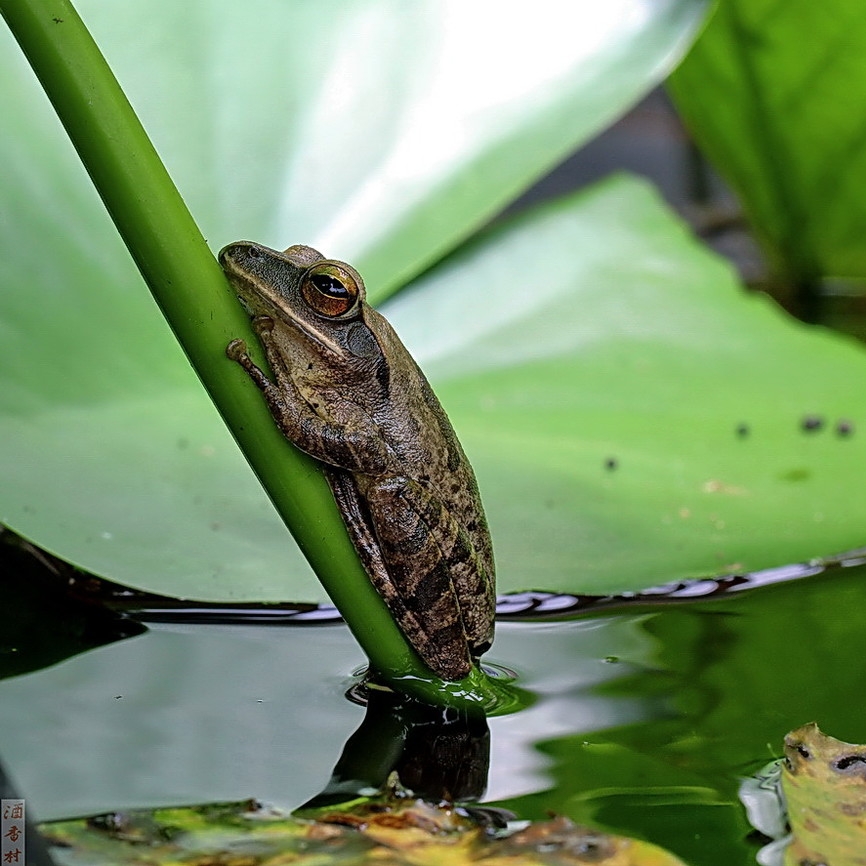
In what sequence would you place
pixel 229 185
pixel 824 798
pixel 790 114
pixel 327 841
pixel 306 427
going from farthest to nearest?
pixel 790 114 < pixel 229 185 < pixel 306 427 < pixel 824 798 < pixel 327 841

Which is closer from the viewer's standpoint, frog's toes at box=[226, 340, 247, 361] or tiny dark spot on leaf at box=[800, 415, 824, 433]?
frog's toes at box=[226, 340, 247, 361]

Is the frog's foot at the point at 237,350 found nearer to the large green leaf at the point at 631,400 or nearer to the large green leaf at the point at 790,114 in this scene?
the large green leaf at the point at 631,400

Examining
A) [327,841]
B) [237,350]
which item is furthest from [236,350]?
[327,841]

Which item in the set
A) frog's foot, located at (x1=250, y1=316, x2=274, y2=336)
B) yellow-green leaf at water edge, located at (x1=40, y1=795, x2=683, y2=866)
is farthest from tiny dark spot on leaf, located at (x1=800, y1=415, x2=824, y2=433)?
yellow-green leaf at water edge, located at (x1=40, y1=795, x2=683, y2=866)

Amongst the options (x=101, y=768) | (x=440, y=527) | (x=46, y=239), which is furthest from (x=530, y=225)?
(x=101, y=768)

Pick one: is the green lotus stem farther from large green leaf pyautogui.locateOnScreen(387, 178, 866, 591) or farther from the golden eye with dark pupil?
large green leaf pyautogui.locateOnScreen(387, 178, 866, 591)

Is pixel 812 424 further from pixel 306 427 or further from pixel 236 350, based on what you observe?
pixel 236 350
